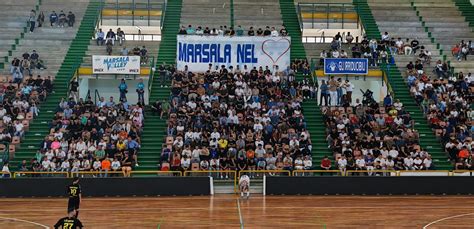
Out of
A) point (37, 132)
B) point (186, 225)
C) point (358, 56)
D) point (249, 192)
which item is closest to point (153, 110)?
point (37, 132)

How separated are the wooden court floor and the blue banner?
12.8 metres

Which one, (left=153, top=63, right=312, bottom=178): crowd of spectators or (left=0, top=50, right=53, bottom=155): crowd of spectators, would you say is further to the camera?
(left=0, top=50, right=53, bottom=155): crowd of spectators

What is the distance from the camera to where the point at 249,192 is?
3775 centimetres

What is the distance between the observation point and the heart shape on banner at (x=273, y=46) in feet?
161

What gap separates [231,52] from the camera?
48.9 m

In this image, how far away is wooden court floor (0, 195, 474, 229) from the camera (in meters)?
29.3

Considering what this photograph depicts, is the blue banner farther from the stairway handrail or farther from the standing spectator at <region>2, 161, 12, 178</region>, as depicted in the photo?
the standing spectator at <region>2, 161, 12, 178</region>

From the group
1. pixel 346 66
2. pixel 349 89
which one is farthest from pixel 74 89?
pixel 346 66

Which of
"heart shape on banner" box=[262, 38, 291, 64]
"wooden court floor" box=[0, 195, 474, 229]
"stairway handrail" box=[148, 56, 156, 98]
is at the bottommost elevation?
"wooden court floor" box=[0, 195, 474, 229]

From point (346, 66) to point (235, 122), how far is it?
9.40 meters

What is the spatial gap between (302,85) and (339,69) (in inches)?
106

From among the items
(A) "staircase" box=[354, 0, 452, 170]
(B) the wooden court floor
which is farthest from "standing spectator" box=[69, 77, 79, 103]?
(A) "staircase" box=[354, 0, 452, 170]

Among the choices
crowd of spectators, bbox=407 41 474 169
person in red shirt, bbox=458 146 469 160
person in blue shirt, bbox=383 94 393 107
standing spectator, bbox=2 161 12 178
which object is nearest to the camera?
standing spectator, bbox=2 161 12 178

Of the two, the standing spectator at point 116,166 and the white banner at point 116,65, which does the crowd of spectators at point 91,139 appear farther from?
the white banner at point 116,65
